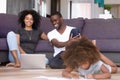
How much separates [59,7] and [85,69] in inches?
293

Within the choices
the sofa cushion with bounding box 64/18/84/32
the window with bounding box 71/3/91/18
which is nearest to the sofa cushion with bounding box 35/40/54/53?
the sofa cushion with bounding box 64/18/84/32

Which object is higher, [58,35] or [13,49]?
[58,35]

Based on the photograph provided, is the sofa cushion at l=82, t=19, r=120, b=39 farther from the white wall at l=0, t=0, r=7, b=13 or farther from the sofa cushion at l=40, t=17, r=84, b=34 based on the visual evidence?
the white wall at l=0, t=0, r=7, b=13

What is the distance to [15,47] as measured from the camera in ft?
11.7

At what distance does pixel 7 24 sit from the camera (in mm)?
4191

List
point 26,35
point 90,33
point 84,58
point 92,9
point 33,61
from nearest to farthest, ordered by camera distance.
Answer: point 84,58 < point 33,61 < point 26,35 < point 90,33 < point 92,9

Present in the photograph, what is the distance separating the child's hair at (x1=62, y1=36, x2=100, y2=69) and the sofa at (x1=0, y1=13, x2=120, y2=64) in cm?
176

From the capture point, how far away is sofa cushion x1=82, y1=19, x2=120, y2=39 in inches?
167

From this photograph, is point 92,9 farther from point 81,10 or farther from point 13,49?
point 13,49

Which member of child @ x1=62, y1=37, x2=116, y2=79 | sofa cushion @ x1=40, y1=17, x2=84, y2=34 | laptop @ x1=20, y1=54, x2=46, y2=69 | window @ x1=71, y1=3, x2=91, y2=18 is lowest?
laptop @ x1=20, y1=54, x2=46, y2=69

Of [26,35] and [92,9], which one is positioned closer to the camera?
[26,35]

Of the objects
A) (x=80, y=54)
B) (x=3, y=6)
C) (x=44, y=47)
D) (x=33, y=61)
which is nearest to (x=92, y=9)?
(x=3, y=6)

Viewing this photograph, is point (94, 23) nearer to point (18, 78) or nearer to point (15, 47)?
point (15, 47)

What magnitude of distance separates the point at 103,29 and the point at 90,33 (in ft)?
0.62
